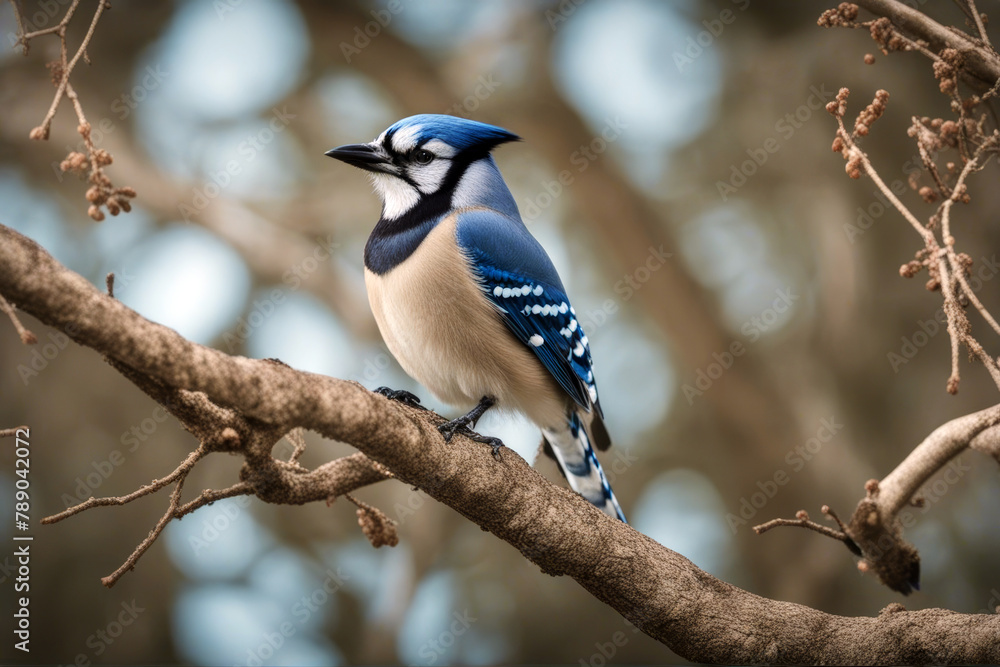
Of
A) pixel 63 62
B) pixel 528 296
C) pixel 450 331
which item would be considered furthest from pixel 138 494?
pixel 528 296

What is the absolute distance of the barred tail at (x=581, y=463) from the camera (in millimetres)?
3217

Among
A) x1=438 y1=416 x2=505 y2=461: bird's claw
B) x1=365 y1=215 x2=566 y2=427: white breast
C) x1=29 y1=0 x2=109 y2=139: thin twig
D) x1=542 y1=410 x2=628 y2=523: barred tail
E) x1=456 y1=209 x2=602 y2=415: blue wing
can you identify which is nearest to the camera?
x1=29 y1=0 x2=109 y2=139: thin twig

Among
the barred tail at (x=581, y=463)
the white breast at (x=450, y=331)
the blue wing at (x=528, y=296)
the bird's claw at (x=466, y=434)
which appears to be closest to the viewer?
the bird's claw at (x=466, y=434)

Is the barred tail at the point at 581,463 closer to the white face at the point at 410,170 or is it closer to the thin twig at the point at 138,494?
the white face at the point at 410,170

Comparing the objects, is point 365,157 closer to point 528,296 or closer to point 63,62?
point 528,296

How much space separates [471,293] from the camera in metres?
2.90

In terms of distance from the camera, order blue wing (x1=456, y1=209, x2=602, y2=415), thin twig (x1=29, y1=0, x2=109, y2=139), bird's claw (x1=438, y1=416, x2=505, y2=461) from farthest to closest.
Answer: blue wing (x1=456, y1=209, x2=602, y2=415) < bird's claw (x1=438, y1=416, x2=505, y2=461) < thin twig (x1=29, y1=0, x2=109, y2=139)

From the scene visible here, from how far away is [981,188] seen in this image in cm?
500

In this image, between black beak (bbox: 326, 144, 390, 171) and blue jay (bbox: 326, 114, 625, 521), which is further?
black beak (bbox: 326, 144, 390, 171)

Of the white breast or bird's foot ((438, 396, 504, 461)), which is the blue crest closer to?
the white breast

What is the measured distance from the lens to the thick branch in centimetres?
204

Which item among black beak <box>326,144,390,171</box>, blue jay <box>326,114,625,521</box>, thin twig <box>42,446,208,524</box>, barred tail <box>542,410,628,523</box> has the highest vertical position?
black beak <box>326,144,390,171</box>

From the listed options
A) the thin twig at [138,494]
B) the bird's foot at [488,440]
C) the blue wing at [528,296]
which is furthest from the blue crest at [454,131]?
the thin twig at [138,494]

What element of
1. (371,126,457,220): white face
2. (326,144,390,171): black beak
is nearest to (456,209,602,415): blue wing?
(371,126,457,220): white face
